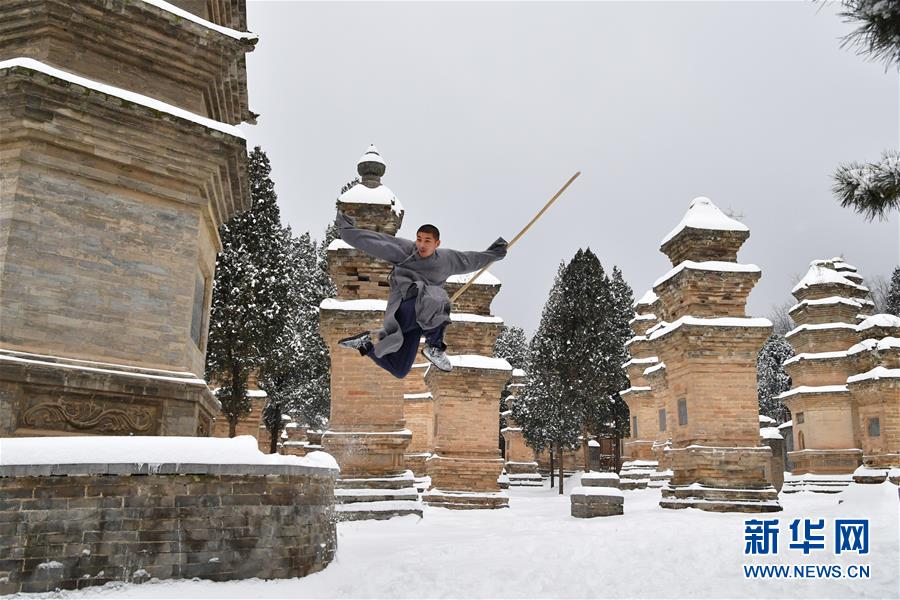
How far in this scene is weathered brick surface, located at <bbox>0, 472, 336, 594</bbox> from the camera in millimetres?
6234

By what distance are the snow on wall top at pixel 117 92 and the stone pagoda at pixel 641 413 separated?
2536cm

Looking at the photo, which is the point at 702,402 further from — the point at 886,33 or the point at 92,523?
the point at 92,523

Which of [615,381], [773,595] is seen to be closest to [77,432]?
[773,595]

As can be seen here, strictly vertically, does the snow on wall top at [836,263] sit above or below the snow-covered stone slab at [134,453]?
above

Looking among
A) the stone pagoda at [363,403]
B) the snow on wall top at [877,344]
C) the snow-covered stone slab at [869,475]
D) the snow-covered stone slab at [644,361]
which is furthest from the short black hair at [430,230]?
the snow-covered stone slab at [644,361]

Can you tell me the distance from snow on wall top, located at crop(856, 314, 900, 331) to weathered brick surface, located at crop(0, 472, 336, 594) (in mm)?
25884

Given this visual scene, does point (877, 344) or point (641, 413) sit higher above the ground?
point (877, 344)

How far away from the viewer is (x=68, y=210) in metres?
8.45

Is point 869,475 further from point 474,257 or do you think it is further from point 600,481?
point 474,257

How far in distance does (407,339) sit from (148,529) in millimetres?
3241

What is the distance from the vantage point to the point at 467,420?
20859mm

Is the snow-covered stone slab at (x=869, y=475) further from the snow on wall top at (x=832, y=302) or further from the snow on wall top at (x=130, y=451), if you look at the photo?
the snow on wall top at (x=130, y=451)

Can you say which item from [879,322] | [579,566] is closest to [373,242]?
[579,566]

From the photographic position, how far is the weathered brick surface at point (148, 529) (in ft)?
20.5
